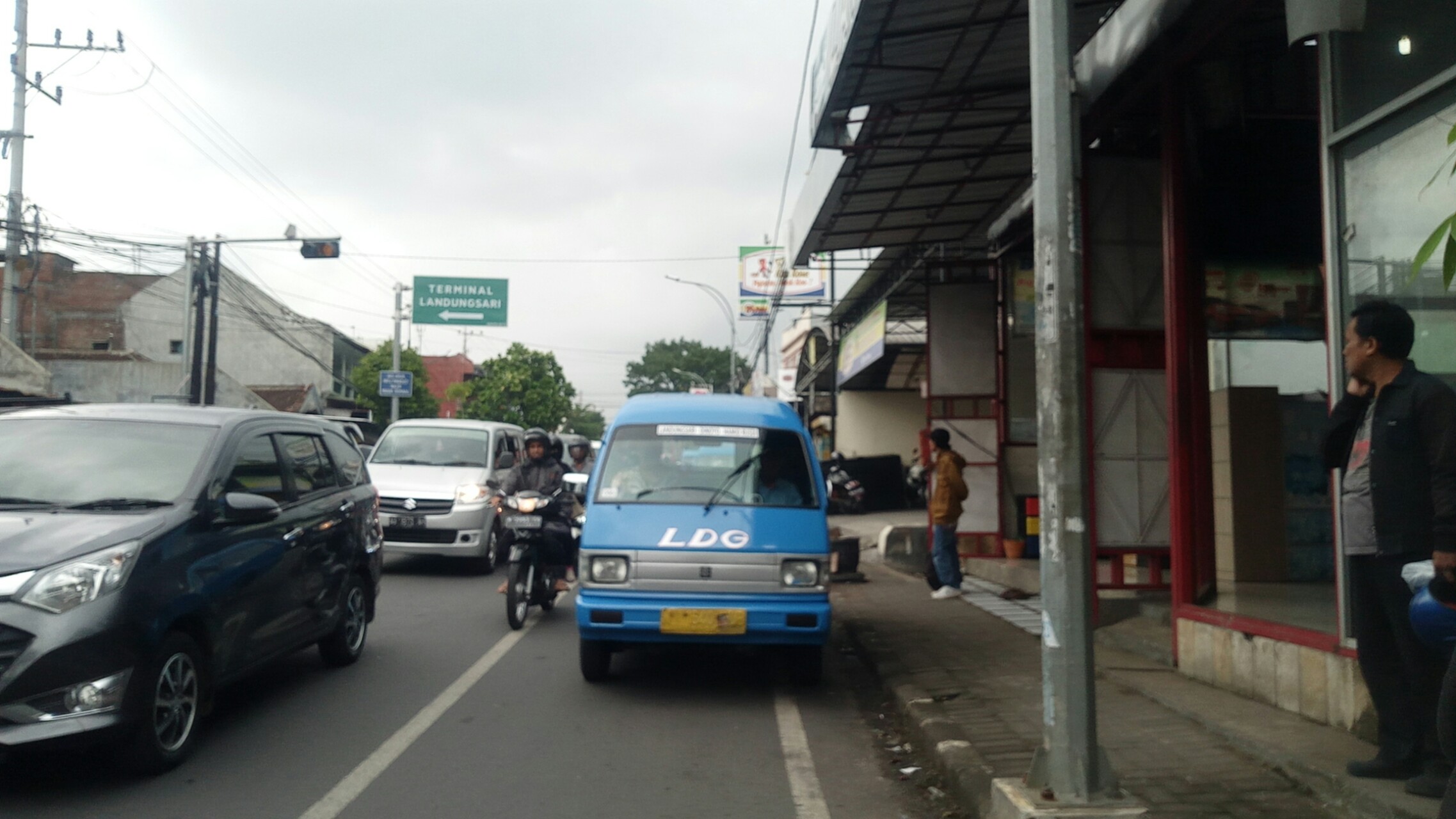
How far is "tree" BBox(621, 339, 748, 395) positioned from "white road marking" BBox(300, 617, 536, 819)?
80667 millimetres

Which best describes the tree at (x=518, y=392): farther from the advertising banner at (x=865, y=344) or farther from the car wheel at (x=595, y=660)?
the car wheel at (x=595, y=660)

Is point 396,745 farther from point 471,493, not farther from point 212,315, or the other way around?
point 212,315

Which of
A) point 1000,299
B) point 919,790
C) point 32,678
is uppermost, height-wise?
point 1000,299

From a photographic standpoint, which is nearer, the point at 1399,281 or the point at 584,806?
the point at 584,806

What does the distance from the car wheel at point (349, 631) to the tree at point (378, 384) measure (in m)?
45.8

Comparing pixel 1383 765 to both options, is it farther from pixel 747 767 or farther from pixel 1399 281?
pixel 747 767

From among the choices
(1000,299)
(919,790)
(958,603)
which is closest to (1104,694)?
(919,790)

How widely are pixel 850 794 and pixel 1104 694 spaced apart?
7.14ft

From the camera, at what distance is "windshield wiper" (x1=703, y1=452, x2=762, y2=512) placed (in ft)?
23.8

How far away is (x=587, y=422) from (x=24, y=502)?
366 ft

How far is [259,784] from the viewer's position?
195 inches

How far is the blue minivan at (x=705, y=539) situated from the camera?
263 inches

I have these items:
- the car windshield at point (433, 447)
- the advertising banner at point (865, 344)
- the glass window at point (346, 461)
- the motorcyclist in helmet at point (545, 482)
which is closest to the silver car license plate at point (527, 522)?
the motorcyclist in helmet at point (545, 482)

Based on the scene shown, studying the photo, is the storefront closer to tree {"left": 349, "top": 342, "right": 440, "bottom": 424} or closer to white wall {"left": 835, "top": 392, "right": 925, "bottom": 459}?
white wall {"left": 835, "top": 392, "right": 925, "bottom": 459}
